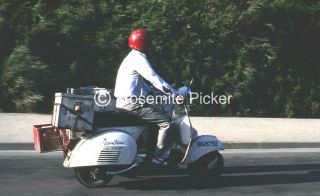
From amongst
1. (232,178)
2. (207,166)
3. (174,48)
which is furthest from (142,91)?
(174,48)

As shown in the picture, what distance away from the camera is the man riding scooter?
8305 millimetres

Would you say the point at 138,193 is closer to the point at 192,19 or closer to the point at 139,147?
the point at 139,147

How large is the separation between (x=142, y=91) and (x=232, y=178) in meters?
1.77

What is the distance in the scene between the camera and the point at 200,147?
8656mm

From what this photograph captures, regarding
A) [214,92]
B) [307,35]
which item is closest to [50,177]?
[214,92]

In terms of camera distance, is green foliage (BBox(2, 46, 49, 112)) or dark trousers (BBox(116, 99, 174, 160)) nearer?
dark trousers (BBox(116, 99, 174, 160))

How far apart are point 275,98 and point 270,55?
0.99 metres

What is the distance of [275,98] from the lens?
15.4 metres

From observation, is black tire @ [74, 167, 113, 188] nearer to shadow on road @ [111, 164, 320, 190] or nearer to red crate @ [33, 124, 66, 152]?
shadow on road @ [111, 164, 320, 190]

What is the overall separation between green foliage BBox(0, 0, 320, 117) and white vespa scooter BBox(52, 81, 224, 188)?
219 inches

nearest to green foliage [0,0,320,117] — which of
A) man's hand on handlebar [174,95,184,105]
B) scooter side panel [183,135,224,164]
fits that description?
scooter side panel [183,135,224,164]

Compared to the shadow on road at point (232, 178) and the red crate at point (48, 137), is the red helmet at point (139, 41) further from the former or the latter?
the shadow on road at point (232, 178)

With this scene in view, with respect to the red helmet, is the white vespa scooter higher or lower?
lower

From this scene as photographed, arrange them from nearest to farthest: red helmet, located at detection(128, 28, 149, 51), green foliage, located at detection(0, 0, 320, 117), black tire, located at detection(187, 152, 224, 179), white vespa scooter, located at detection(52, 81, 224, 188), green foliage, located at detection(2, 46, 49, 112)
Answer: white vespa scooter, located at detection(52, 81, 224, 188), red helmet, located at detection(128, 28, 149, 51), black tire, located at detection(187, 152, 224, 179), green foliage, located at detection(2, 46, 49, 112), green foliage, located at detection(0, 0, 320, 117)
